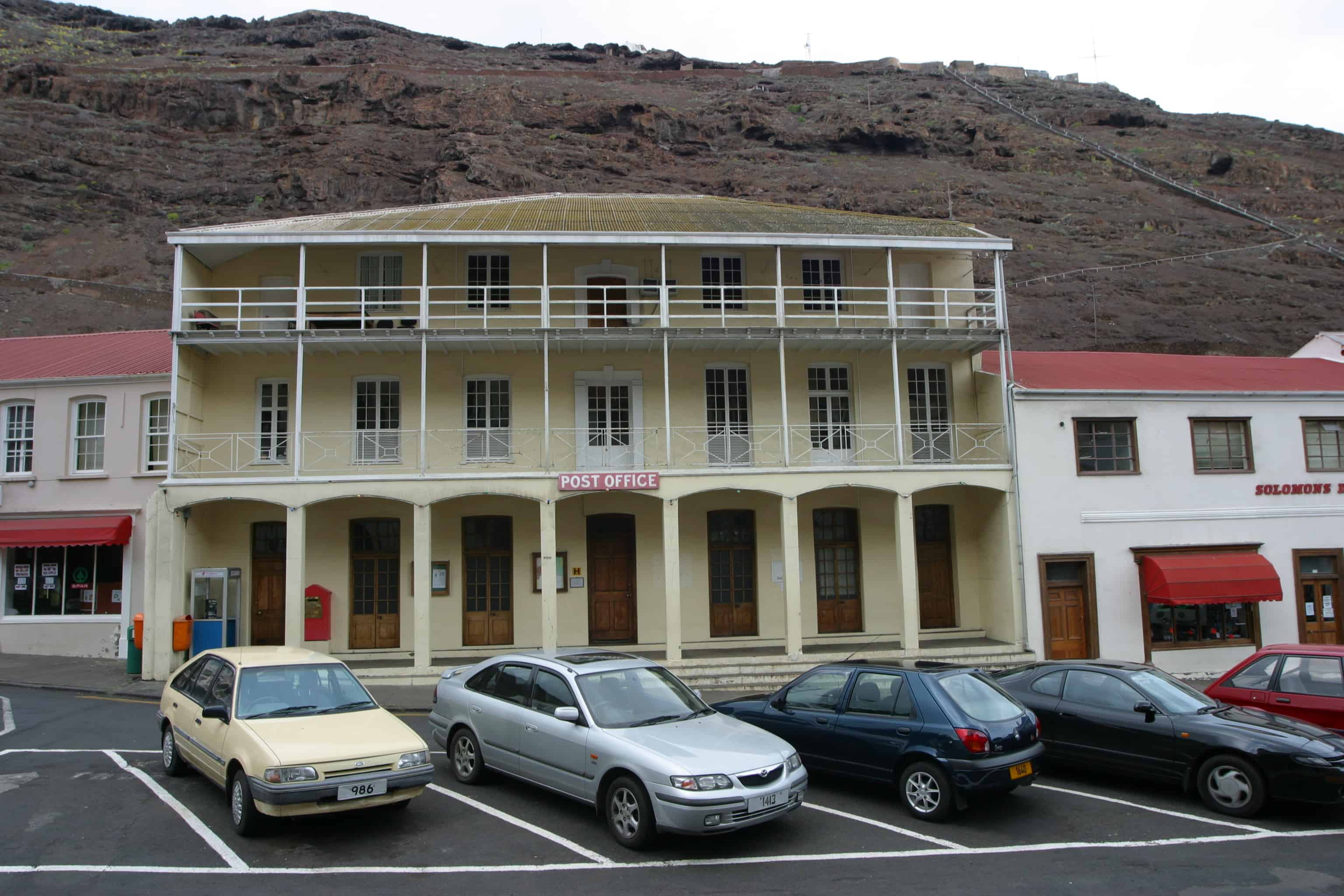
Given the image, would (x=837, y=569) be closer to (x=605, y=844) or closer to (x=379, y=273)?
(x=379, y=273)

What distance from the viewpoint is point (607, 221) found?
19.5 m

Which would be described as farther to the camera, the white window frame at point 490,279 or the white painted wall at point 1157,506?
the white window frame at point 490,279

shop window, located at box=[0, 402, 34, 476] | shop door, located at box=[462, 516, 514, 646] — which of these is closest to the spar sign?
shop door, located at box=[462, 516, 514, 646]

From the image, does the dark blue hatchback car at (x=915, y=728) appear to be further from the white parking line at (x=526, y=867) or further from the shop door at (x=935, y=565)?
the shop door at (x=935, y=565)

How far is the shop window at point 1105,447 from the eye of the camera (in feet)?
60.3

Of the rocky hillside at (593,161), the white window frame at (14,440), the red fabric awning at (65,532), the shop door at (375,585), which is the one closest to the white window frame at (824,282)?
the shop door at (375,585)

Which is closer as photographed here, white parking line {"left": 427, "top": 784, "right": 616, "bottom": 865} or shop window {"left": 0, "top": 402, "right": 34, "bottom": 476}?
white parking line {"left": 427, "top": 784, "right": 616, "bottom": 865}

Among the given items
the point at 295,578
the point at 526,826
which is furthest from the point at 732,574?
the point at 526,826

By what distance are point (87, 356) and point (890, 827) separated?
2239cm

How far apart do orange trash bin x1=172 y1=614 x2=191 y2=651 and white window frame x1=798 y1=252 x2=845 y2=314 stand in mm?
14755

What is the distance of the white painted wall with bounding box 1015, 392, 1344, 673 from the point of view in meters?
18.0

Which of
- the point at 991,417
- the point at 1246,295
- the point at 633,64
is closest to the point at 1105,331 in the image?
the point at 1246,295

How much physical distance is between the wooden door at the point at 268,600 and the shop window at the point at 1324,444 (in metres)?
23.3

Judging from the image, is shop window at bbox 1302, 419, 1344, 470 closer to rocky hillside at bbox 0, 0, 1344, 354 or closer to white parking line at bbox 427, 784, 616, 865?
rocky hillside at bbox 0, 0, 1344, 354
